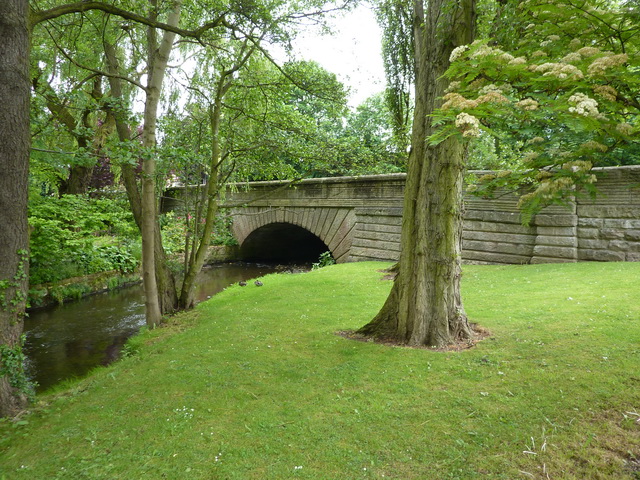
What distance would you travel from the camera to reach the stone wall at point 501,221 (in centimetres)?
842

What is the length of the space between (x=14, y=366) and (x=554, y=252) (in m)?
9.82

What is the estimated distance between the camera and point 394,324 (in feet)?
16.0

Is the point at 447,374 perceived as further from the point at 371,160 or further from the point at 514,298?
the point at 371,160

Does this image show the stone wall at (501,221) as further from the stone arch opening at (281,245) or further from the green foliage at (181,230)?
the stone arch opening at (281,245)

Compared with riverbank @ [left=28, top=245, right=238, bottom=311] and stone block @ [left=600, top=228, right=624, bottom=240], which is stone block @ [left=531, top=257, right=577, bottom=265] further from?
riverbank @ [left=28, top=245, right=238, bottom=311]

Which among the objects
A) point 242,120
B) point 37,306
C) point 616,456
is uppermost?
point 242,120

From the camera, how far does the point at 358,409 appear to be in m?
3.28

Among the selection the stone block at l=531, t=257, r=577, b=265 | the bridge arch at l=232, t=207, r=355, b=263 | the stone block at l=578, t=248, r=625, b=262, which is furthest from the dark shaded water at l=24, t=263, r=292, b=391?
the stone block at l=578, t=248, r=625, b=262

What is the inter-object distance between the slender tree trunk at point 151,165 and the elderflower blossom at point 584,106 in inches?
216

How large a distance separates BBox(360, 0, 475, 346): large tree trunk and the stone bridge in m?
1.29

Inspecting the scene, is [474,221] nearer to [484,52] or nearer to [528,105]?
[484,52]

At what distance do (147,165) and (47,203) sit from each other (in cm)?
672

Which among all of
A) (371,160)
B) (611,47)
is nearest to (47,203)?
(371,160)

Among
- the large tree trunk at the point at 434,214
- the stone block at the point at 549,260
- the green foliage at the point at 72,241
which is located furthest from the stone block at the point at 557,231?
the green foliage at the point at 72,241
